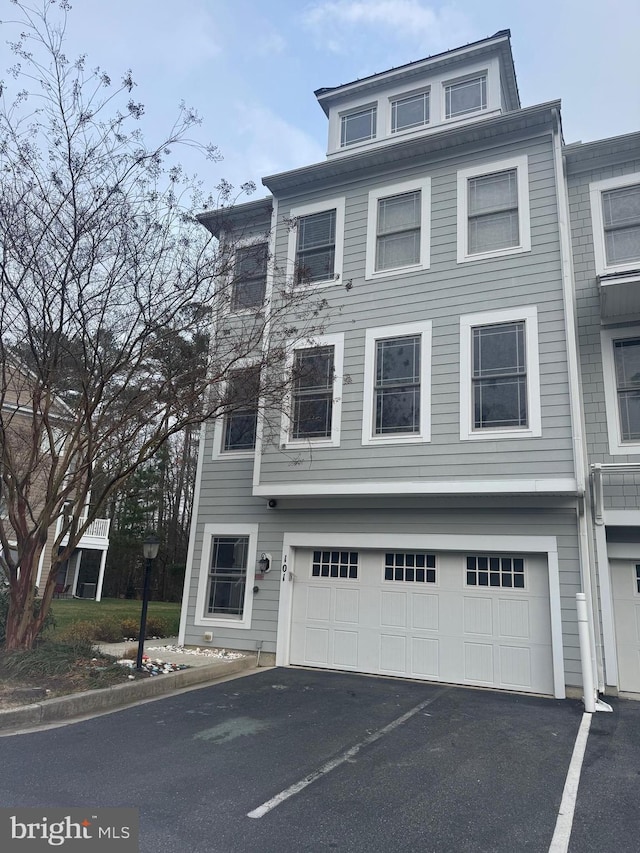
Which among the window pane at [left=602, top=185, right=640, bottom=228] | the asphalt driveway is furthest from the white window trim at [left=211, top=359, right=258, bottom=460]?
the window pane at [left=602, top=185, right=640, bottom=228]

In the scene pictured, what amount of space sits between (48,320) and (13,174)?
1833mm

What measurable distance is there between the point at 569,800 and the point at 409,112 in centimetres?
1134

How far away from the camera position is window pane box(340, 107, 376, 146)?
11648 millimetres

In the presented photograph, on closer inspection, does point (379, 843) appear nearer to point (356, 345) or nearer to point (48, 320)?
point (48, 320)

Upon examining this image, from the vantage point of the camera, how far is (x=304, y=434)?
386 inches

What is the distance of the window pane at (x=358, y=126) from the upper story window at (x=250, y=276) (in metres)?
3.48

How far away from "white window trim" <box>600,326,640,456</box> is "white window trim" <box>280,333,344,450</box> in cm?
397

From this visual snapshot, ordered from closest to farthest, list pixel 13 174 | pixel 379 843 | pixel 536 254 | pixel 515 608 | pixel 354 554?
pixel 379 843
pixel 13 174
pixel 515 608
pixel 536 254
pixel 354 554

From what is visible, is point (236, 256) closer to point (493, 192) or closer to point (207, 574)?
point (493, 192)

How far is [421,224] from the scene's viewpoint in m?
9.79

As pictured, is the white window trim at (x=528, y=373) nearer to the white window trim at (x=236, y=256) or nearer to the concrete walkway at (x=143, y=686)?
the white window trim at (x=236, y=256)

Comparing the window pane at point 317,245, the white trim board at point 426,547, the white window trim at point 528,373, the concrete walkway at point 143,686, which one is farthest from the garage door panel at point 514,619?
the window pane at point 317,245

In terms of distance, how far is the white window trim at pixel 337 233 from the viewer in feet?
33.8

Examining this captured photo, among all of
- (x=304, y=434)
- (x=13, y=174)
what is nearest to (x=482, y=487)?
(x=304, y=434)
